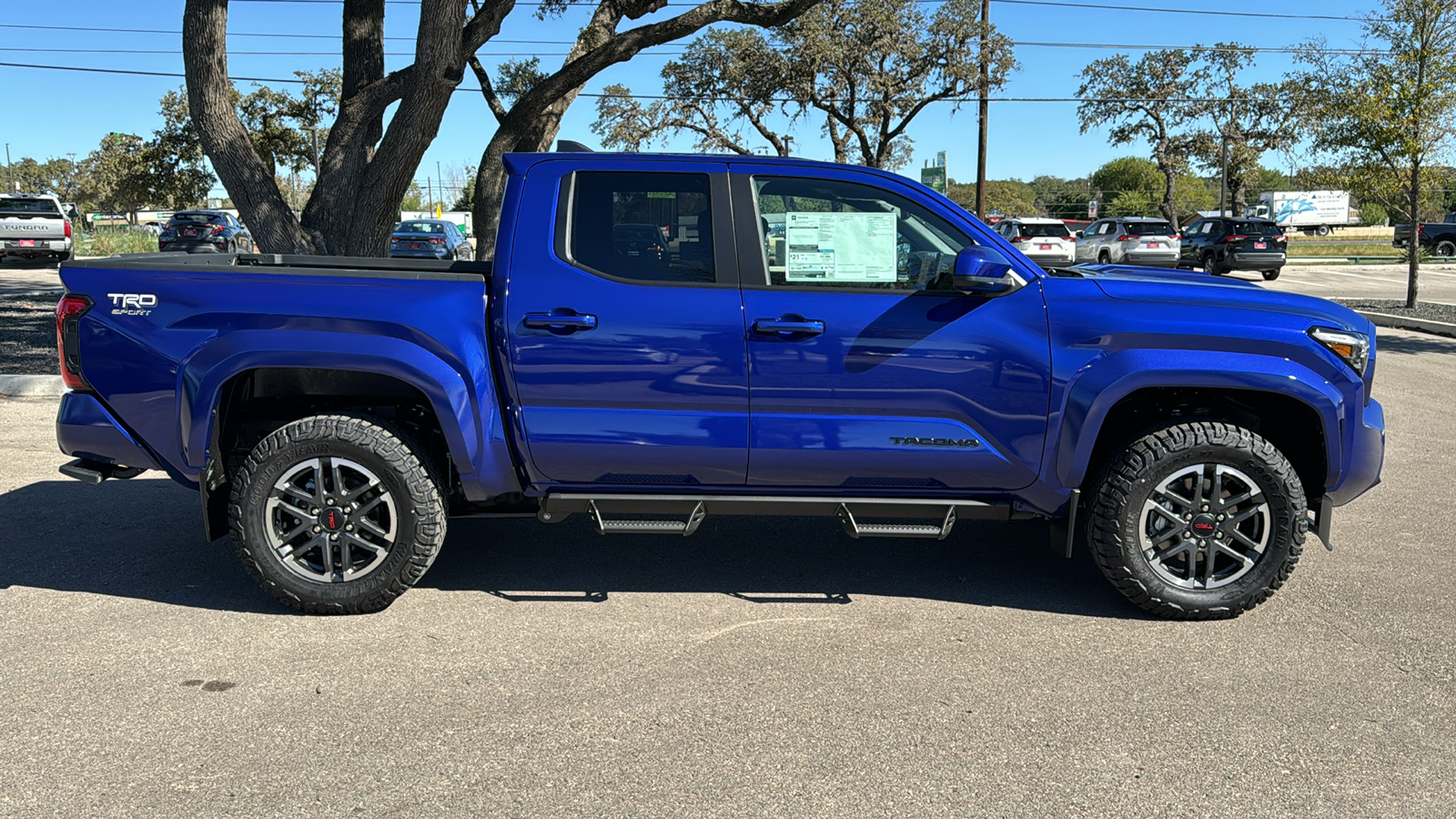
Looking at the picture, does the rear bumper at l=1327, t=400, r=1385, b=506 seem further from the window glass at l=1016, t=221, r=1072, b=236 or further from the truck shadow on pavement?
the window glass at l=1016, t=221, r=1072, b=236

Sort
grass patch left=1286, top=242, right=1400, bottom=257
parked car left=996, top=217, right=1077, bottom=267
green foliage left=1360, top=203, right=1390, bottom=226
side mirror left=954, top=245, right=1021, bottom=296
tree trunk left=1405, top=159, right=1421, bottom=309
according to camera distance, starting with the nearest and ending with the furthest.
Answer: side mirror left=954, top=245, right=1021, bottom=296, tree trunk left=1405, top=159, right=1421, bottom=309, parked car left=996, top=217, right=1077, bottom=267, grass patch left=1286, top=242, right=1400, bottom=257, green foliage left=1360, top=203, right=1390, bottom=226

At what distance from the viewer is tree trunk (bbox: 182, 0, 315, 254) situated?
11.1 meters

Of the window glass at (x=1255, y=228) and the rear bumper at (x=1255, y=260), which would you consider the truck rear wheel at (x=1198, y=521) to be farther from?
the window glass at (x=1255, y=228)

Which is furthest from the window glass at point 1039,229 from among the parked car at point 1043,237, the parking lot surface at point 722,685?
the parking lot surface at point 722,685

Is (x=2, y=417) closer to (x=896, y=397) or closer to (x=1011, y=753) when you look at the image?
(x=896, y=397)

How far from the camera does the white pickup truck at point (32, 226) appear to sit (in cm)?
2700

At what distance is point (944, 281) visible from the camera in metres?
4.41

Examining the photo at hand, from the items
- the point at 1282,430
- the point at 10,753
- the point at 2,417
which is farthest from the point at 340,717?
the point at 2,417

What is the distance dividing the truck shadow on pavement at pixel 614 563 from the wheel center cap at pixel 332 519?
1.41ft

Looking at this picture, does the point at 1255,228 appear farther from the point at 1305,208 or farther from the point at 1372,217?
the point at 1372,217

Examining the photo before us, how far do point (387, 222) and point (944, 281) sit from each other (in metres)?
9.48

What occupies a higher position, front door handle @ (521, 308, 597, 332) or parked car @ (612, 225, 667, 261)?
parked car @ (612, 225, 667, 261)

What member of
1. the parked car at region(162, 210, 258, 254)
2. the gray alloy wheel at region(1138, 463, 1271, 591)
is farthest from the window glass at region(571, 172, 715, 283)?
the parked car at region(162, 210, 258, 254)

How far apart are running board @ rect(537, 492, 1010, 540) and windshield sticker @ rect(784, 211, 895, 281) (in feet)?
3.03
